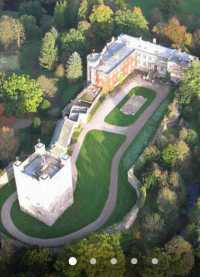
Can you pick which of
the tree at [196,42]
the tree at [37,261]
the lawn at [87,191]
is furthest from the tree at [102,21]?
the tree at [37,261]

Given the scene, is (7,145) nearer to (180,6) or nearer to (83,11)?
(83,11)

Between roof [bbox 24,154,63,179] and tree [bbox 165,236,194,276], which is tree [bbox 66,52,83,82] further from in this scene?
tree [bbox 165,236,194,276]

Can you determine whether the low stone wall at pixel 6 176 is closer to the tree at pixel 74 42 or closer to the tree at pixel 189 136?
the tree at pixel 189 136

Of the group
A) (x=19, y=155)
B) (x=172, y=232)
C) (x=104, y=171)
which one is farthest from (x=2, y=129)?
(x=172, y=232)

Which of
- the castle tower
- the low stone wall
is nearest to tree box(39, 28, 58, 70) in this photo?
the low stone wall

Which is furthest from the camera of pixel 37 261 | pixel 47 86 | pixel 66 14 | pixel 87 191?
pixel 66 14

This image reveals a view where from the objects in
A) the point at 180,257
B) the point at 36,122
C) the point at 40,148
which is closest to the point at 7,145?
the point at 36,122
